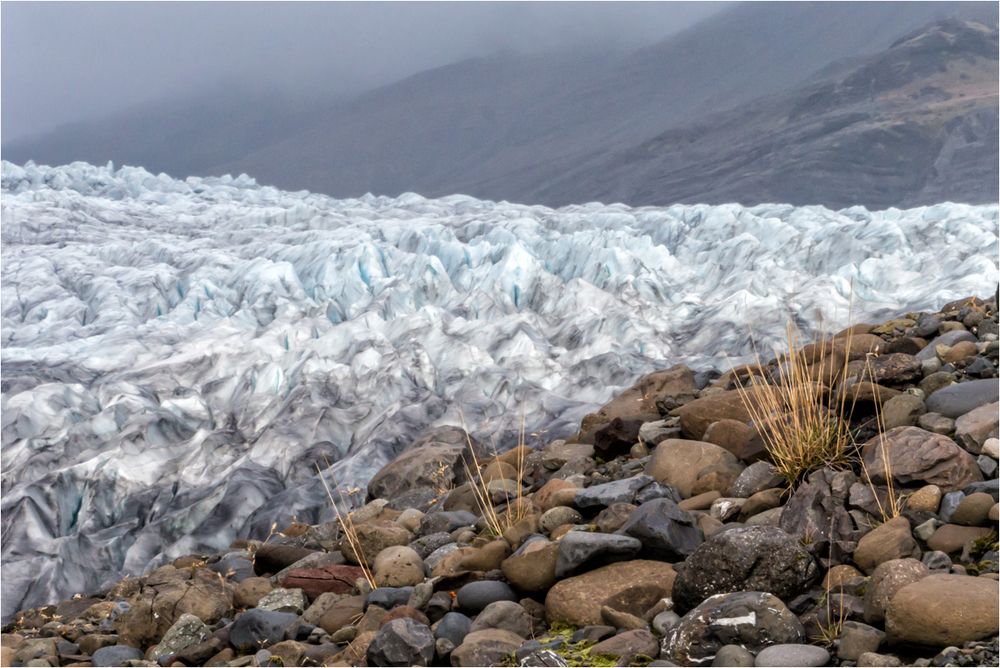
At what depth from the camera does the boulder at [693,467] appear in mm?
4801

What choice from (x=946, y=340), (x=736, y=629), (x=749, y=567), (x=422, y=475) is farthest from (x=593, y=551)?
(x=422, y=475)

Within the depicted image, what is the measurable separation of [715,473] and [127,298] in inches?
846

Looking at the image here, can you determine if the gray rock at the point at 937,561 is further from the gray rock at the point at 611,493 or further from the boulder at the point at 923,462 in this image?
the gray rock at the point at 611,493

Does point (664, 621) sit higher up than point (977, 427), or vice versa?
point (977, 427)

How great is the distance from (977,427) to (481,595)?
94.6 inches

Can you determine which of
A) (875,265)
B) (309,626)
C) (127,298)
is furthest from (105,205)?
(309,626)

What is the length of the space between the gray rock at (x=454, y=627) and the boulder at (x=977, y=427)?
2403mm

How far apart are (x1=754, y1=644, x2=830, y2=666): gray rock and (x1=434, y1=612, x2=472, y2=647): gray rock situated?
1.34 m

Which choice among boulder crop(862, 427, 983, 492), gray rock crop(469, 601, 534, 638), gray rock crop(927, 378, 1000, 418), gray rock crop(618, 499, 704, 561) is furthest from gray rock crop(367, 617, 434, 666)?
gray rock crop(927, 378, 1000, 418)

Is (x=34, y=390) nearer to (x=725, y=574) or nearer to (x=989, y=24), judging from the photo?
(x=725, y=574)

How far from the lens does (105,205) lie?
1443 inches

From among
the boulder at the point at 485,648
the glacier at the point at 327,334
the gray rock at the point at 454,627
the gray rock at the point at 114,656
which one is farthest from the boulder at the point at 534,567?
the glacier at the point at 327,334

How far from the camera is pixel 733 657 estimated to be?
3.14 metres

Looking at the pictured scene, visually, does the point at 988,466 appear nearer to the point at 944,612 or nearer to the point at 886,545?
the point at 886,545
